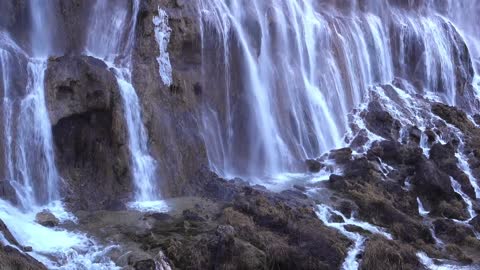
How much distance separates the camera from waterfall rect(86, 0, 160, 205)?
21.7 meters

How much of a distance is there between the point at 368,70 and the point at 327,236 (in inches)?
755

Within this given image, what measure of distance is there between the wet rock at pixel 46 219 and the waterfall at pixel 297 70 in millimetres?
7319

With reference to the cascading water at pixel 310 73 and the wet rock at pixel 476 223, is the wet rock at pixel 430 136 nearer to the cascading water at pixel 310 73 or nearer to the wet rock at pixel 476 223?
the cascading water at pixel 310 73

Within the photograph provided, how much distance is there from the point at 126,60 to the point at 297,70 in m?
9.77

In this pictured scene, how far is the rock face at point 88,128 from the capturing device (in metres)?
20.8

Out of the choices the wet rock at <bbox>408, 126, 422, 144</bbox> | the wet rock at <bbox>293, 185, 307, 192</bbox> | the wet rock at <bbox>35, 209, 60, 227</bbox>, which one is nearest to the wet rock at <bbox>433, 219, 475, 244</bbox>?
the wet rock at <bbox>293, 185, 307, 192</bbox>

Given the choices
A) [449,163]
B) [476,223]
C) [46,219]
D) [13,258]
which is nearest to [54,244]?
[46,219]

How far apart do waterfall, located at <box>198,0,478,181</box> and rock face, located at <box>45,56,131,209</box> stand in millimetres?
4312

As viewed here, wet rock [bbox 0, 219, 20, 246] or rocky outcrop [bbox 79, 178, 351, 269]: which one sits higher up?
wet rock [bbox 0, 219, 20, 246]

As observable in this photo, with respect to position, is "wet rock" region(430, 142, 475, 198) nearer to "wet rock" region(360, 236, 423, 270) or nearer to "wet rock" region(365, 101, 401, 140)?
"wet rock" region(365, 101, 401, 140)

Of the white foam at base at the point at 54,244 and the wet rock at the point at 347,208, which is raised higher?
the white foam at base at the point at 54,244

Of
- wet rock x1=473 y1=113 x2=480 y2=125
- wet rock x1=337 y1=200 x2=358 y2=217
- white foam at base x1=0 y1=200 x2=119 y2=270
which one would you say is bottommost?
wet rock x1=337 y1=200 x2=358 y2=217

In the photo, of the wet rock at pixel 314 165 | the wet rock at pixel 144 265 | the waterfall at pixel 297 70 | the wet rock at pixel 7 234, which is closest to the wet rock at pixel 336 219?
the waterfall at pixel 297 70

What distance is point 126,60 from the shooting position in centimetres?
2345
